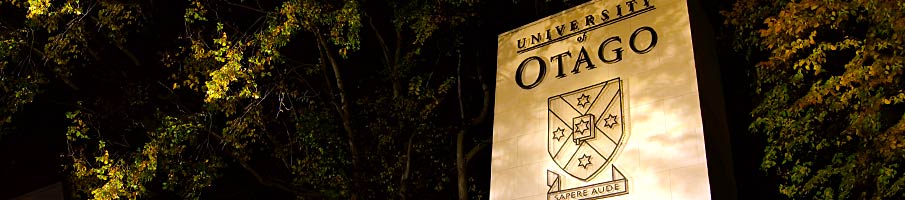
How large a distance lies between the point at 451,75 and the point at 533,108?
147 inches

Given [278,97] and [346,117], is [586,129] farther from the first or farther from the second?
[278,97]

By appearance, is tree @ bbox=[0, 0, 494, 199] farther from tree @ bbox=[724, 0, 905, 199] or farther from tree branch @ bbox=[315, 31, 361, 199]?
tree @ bbox=[724, 0, 905, 199]

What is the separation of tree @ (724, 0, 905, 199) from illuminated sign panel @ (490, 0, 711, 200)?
1.91m

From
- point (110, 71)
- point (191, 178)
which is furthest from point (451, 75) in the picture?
point (110, 71)

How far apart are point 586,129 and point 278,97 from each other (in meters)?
4.59

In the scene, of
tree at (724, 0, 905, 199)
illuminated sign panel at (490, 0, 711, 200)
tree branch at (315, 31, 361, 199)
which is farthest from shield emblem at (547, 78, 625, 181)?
tree branch at (315, 31, 361, 199)

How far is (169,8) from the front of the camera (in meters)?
10.7

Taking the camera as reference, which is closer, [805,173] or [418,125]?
[805,173]

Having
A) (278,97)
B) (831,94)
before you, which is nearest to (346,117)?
(278,97)

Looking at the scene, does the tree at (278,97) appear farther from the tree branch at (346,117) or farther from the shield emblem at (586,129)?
the shield emblem at (586,129)

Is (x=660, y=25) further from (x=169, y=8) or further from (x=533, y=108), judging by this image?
(x=169, y=8)

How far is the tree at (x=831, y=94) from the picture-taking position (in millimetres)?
8242

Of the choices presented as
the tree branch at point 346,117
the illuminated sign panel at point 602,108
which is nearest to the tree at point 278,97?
the tree branch at point 346,117

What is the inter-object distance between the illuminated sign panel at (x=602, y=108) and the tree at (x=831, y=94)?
6.25 feet
